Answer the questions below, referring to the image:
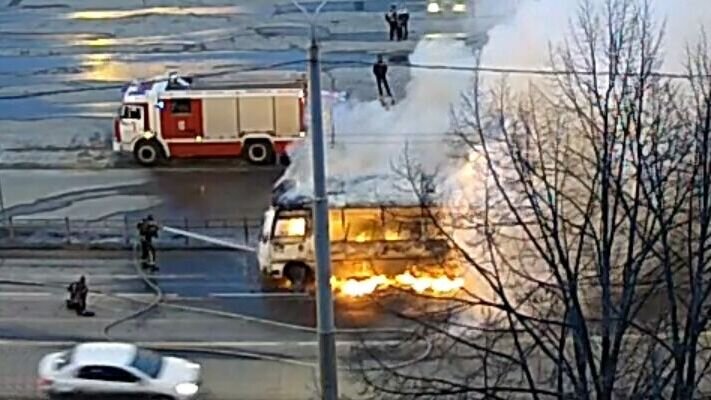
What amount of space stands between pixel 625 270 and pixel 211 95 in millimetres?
14635

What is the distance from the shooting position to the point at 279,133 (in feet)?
89.5

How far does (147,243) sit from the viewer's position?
22.6 metres

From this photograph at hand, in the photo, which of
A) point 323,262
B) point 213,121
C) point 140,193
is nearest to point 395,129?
point 213,121

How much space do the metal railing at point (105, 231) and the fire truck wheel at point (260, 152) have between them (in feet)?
9.67

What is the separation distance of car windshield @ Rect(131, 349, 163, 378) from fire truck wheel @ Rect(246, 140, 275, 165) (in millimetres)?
8654

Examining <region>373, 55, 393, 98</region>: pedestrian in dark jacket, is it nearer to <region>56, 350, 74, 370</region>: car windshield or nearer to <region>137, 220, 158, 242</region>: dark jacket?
<region>137, 220, 158, 242</region>: dark jacket

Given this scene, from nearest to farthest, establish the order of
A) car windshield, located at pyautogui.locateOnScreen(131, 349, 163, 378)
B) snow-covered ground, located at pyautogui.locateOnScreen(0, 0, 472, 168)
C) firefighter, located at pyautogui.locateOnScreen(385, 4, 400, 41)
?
car windshield, located at pyautogui.locateOnScreen(131, 349, 163, 378), snow-covered ground, located at pyautogui.locateOnScreen(0, 0, 472, 168), firefighter, located at pyautogui.locateOnScreen(385, 4, 400, 41)

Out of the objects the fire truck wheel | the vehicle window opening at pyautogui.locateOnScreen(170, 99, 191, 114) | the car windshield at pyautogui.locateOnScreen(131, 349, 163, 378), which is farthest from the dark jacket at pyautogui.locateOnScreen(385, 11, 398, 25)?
the car windshield at pyautogui.locateOnScreen(131, 349, 163, 378)

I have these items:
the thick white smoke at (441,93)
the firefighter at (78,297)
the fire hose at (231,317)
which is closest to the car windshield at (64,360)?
the fire hose at (231,317)

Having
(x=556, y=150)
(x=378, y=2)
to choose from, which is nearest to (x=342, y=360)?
(x=556, y=150)

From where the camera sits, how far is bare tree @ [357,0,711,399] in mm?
13789

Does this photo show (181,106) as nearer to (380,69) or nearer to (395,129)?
(380,69)

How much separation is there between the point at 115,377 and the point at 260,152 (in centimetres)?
954

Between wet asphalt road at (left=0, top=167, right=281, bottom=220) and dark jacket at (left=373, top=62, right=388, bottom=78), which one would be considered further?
dark jacket at (left=373, top=62, right=388, bottom=78)
